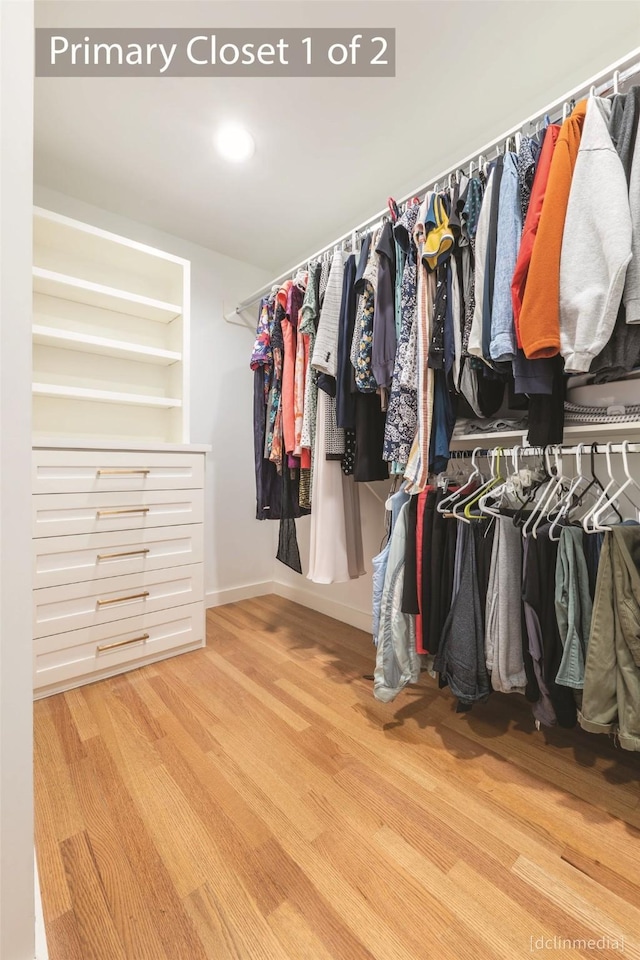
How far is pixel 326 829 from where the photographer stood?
995 millimetres

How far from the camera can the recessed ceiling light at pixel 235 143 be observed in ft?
5.59

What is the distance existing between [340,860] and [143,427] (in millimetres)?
2097

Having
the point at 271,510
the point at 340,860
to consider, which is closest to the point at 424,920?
the point at 340,860

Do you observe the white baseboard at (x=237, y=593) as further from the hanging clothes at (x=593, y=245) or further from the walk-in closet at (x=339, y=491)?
the hanging clothes at (x=593, y=245)

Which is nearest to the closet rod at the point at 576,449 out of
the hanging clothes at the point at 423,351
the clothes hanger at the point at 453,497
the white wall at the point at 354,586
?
the clothes hanger at the point at 453,497

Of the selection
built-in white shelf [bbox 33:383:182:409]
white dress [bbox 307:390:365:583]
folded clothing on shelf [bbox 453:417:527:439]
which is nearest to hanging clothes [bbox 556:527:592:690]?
folded clothing on shelf [bbox 453:417:527:439]

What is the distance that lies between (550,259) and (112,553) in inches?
74.1

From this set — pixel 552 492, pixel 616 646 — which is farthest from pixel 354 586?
pixel 616 646

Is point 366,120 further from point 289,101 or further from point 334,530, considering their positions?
point 334,530

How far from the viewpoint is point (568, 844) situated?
3.10 feet

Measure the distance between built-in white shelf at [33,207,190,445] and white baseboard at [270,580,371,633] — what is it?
1263 millimetres

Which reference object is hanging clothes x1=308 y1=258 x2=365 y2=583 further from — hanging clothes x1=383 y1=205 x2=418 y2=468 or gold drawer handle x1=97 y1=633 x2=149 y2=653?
gold drawer handle x1=97 y1=633 x2=149 y2=653

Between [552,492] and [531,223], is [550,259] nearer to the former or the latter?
[531,223]

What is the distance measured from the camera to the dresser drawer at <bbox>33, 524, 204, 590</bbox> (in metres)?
1.63
